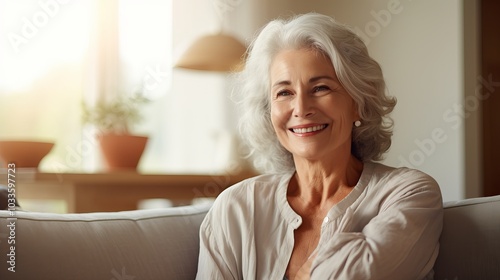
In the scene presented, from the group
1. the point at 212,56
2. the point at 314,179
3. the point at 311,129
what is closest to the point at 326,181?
the point at 314,179

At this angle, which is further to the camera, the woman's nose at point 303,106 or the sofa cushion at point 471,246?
the woman's nose at point 303,106

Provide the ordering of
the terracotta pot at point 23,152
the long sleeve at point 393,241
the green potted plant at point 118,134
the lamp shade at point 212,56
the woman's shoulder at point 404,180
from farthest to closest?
the lamp shade at point 212,56, the green potted plant at point 118,134, the terracotta pot at point 23,152, the woman's shoulder at point 404,180, the long sleeve at point 393,241

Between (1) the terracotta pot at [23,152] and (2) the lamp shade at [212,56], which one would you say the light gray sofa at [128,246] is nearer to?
(1) the terracotta pot at [23,152]

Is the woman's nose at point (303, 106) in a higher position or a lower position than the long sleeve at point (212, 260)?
higher

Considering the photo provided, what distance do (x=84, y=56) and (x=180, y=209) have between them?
2493mm

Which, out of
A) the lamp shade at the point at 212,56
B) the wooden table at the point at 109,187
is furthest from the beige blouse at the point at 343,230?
the lamp shade at the point at 212,56

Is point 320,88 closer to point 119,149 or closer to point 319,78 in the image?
point 319,78

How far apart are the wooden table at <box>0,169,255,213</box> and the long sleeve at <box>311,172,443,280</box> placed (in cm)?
163

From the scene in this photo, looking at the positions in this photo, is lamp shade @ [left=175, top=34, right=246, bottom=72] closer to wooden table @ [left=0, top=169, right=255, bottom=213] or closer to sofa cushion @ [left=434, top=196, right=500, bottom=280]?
wooden table @ [left=0, top=169, right=255, bottom=213]

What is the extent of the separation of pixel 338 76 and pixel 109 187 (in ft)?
5.39

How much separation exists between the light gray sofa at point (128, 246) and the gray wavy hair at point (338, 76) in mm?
279

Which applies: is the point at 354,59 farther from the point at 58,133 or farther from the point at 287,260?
the point at 58,133

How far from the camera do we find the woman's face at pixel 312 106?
1.59 m

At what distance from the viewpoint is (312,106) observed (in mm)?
1602
